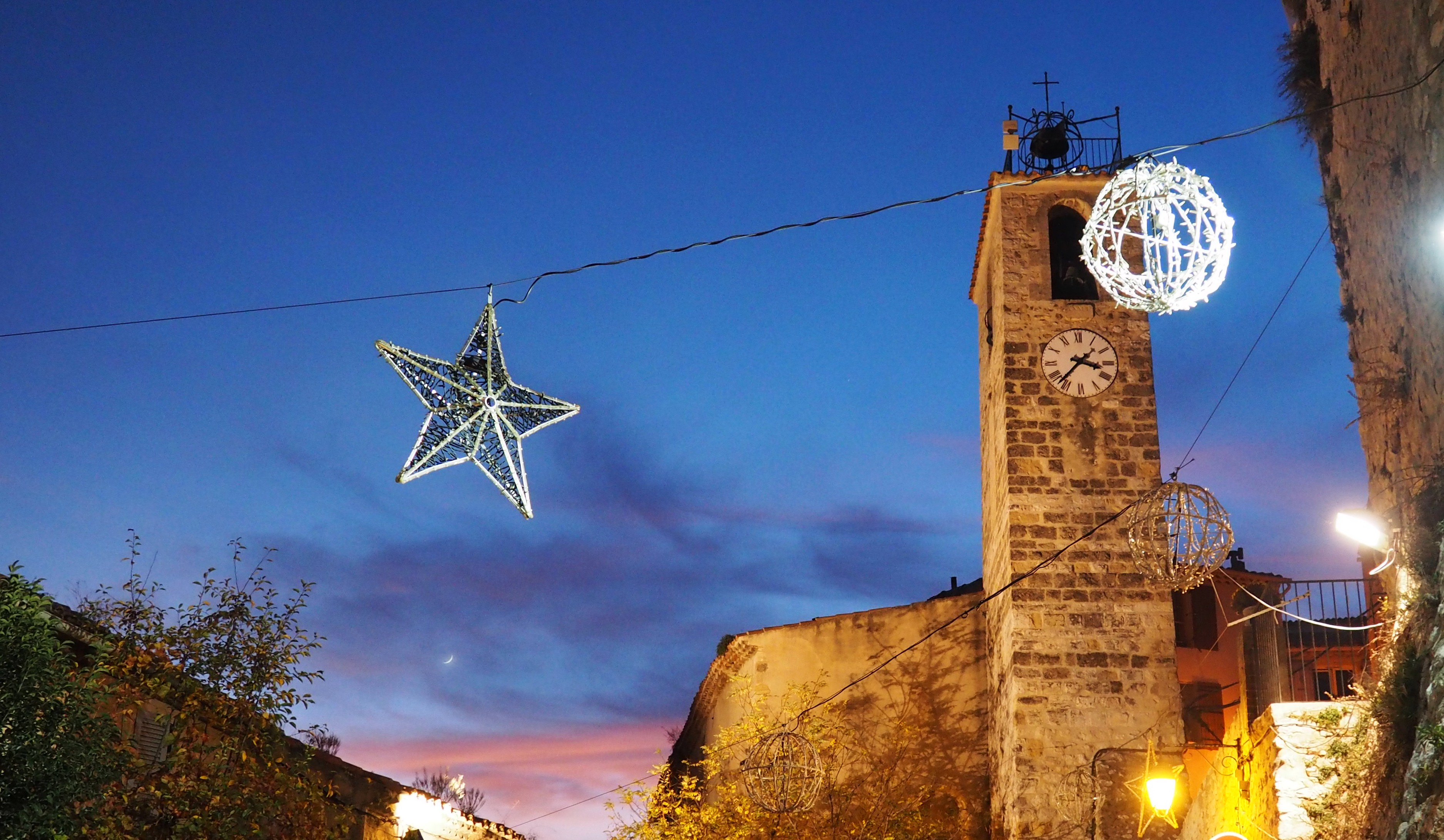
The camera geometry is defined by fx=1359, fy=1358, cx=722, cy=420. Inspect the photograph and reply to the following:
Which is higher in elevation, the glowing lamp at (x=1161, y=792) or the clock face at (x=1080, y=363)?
the clock face at (x=1080, y=363)

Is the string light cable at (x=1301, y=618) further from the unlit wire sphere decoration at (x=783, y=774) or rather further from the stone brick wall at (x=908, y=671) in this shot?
the stone brick wall at (x=908, y=671)

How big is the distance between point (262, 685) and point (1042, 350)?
910 cm

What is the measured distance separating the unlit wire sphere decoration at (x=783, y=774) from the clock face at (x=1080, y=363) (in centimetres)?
496

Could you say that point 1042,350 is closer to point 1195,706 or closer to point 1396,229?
point 1195,706

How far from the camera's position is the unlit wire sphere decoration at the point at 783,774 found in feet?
41.4

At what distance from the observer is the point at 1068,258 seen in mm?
16266

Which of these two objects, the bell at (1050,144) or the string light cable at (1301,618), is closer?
the string light cable at (1301,618)

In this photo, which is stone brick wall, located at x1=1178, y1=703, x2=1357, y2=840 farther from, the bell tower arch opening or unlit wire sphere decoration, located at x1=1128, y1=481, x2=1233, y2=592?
the bell tower arch opening

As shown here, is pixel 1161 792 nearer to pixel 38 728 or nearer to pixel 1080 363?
pixel 1080 363

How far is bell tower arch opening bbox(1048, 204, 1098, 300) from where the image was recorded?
51.9ft

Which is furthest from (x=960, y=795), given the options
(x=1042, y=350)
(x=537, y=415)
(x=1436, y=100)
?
(x=1436, y=100)

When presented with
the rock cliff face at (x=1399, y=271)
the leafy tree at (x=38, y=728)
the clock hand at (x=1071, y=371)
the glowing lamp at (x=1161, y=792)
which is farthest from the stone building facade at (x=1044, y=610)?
the leafy tree at (x=38, y=728)

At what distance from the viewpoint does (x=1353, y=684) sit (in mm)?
8352

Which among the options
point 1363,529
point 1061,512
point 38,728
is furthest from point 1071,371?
point 38,728
